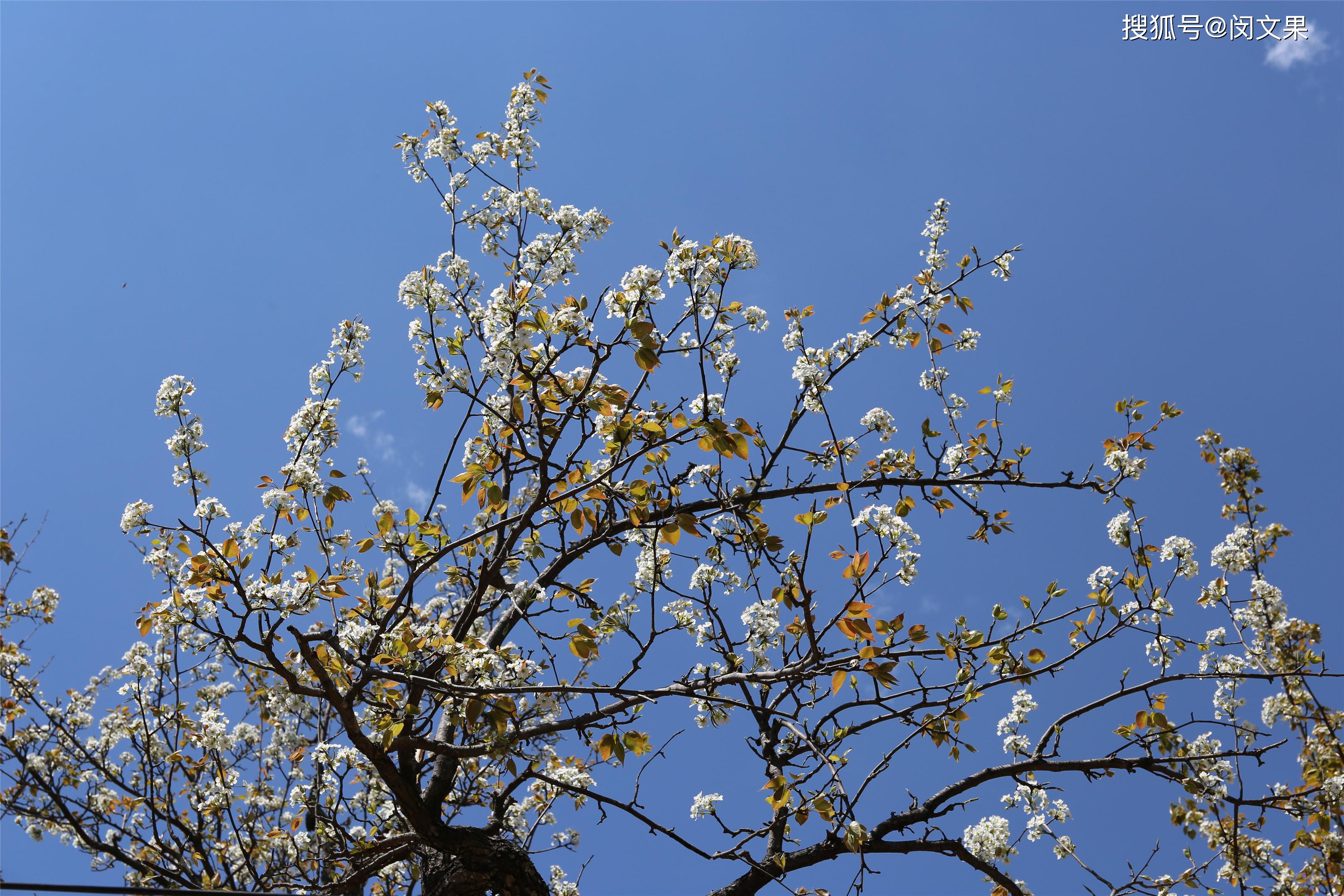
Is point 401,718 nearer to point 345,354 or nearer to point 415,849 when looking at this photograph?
point 415,849

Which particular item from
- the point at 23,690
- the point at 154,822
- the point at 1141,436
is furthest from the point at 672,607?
the point at 23,690

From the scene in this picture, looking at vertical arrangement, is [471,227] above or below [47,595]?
above

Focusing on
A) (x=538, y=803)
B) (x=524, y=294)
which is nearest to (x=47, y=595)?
(x=538, y=803)

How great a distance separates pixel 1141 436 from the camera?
4.32m

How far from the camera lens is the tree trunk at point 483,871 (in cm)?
397

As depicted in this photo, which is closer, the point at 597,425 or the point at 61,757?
the point at 597,425

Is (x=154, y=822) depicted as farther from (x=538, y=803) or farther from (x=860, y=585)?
(x=860, y=585)

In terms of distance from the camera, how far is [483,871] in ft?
13.1

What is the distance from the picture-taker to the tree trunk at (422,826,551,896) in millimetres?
3973

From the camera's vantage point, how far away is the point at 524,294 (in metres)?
3.20

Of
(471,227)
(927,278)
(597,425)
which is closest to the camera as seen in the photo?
(597,425)

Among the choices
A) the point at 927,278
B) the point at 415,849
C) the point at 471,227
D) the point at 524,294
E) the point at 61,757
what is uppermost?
the point at 471,227

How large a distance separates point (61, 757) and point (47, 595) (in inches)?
55.2

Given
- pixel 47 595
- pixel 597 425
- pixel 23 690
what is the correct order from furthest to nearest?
pixel 47 595
pixel 23 690
pixel 597 425
